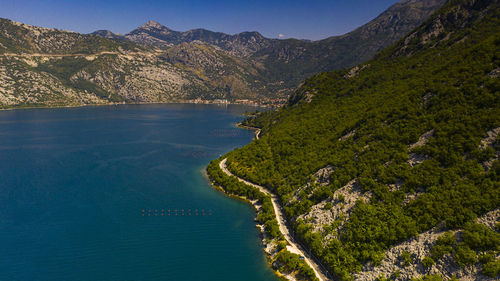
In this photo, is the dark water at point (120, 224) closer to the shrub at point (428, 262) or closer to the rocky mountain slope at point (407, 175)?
the rocky mountain slope at point (407, 175)

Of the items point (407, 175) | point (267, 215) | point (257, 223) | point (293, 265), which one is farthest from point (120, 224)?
point (407, 175)

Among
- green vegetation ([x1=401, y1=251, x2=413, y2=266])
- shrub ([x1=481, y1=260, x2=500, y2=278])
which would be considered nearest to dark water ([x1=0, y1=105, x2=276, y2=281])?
green vegetation ([x1=401, y1=251, x2=413, y2=266])

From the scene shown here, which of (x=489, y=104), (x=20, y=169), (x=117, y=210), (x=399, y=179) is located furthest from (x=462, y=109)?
(x=20, y=169)

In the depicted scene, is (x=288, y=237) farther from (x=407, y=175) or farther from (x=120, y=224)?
(x=120, y=224)

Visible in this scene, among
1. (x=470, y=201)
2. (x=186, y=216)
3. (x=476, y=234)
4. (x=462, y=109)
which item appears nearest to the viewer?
(x=476, y=234)

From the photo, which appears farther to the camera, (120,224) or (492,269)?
(120,224)

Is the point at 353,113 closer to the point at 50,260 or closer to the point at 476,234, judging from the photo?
the point at 476,234

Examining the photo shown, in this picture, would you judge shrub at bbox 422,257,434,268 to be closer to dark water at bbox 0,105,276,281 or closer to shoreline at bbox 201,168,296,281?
shoreline at bbox 201,168,296,281

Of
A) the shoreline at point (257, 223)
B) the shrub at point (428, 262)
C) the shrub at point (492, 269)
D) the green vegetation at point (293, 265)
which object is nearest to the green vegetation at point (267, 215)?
the green vegetation at point (293, 265)
